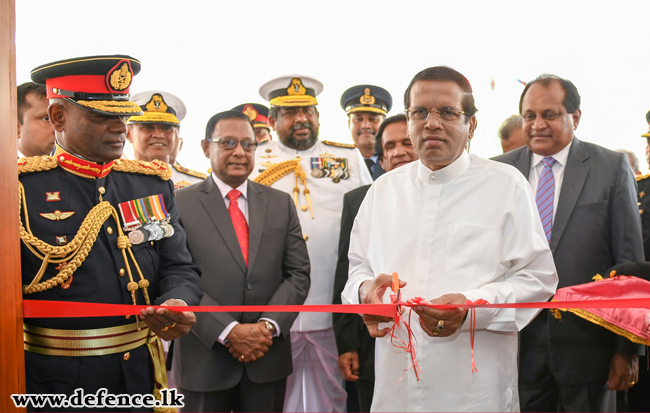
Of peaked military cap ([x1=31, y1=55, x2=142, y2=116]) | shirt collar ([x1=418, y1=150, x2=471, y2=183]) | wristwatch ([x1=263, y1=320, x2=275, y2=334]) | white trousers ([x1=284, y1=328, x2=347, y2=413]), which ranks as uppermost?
peaked military cap ([x1=31, y1=55, x2=142, y2=116])

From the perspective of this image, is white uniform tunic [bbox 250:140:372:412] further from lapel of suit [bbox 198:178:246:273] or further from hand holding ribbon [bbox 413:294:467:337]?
hand holding ribbon [bbox 413:294:467:337]

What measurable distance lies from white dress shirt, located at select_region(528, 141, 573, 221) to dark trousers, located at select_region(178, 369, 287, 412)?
200 centimetres

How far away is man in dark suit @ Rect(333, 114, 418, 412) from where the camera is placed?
319 cm

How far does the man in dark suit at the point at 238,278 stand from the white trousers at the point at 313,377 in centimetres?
57

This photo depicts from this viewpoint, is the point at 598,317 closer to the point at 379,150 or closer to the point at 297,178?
the point at 379,150

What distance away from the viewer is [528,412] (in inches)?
114

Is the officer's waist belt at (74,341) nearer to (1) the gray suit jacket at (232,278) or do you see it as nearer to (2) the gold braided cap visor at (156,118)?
(1) the gray suit jacket at (232,278)

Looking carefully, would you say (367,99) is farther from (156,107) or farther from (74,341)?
(74,341)

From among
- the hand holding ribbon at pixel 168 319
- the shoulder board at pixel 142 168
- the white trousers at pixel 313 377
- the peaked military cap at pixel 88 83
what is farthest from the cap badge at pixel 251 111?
the hand holding ribbon at pixel 168 319

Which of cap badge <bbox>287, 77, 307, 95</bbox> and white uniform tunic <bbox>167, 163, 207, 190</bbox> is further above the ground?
cap badge <bbox>287, 77, 307, 95</bbox>

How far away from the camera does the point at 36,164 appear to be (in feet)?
6.75

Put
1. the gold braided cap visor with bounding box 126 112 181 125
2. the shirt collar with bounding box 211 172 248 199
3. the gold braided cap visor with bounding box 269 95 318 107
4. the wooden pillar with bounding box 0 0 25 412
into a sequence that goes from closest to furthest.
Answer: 1. the wooden pillar with bounding box 0 0 25 412
2. the shirt collar with bounding box 211 172 248 199
3. the gold braided cap visor with bounding box 269 95 318 107
4. the gold braided cap visor with bounding box 126 112 181 125

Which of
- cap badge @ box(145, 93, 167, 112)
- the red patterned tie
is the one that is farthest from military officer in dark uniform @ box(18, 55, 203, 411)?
cap badge @ box(145, 93, 167, 112)

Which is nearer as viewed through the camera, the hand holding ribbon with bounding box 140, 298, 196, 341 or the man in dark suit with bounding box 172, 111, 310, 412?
the hand holding ribbon with bounding box 140, 298, 196, 341
